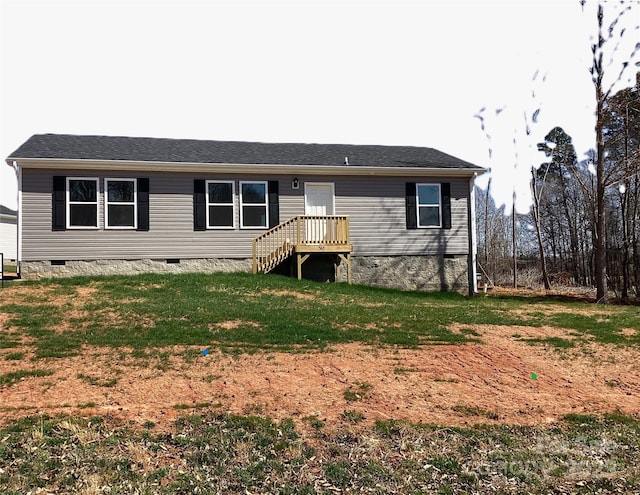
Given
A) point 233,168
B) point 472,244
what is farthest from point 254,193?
point 472,244

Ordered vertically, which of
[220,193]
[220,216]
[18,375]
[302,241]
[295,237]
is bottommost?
[18,375]

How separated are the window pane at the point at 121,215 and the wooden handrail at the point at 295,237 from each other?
11.8 ft

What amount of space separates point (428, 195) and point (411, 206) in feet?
2.49

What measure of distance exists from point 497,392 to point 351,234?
9.82 metres

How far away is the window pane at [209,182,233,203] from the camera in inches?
571

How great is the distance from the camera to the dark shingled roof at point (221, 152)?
1403cm

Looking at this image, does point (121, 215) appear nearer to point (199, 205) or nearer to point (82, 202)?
point (82, 202)

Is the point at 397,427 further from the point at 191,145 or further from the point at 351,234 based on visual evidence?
the point at 191,145

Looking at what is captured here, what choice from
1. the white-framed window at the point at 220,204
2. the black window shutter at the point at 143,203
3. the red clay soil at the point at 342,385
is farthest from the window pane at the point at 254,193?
the red clay soil at the point at 342,385

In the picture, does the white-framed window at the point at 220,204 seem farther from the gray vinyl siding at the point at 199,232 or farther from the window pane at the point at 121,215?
the window pane at the point at 121,215

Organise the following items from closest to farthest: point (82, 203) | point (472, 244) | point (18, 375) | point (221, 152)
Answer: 1. point (18, 375)
2. point (82, 203)
3. point (221, 152)
4. point (472, 244)

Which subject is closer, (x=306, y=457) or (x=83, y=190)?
(x=306, y=457)

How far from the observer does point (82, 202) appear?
1356cm

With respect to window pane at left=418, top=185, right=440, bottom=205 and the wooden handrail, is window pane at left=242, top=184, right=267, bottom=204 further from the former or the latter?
window pane at left=418, top=185, right=440, bottom=205
